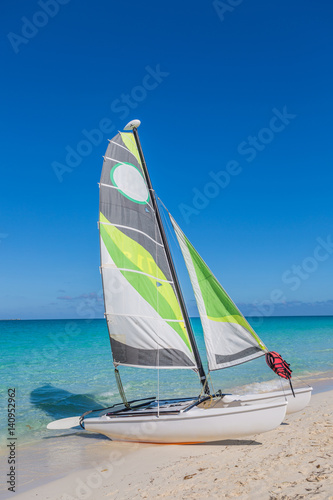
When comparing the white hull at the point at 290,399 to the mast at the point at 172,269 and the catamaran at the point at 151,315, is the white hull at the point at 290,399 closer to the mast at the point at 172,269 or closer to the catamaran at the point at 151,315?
the catamaran at the point at 151,315

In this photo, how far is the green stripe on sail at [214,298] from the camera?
7984 mm

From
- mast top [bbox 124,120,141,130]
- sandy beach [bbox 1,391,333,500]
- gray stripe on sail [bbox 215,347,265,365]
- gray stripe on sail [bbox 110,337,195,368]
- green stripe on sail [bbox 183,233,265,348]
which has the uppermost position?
mast top [bbox 124,120,141,130]

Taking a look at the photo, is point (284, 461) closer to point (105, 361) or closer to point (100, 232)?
point (100, 232)

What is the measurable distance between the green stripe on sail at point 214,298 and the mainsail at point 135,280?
818 millimetres

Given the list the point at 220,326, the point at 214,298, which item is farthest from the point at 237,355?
the point at 214,298

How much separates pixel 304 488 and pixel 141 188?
698cm

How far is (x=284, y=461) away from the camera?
17.5 feet

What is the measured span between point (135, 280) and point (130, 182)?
8.07 feet

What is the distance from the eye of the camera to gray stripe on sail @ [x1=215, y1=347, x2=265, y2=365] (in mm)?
7832

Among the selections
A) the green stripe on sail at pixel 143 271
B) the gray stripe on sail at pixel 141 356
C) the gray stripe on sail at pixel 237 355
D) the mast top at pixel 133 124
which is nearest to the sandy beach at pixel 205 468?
the gray stripe on sail at pixel 237 355

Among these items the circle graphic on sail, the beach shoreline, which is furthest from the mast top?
the beach shoreline

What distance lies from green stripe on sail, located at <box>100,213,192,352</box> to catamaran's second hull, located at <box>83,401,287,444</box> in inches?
73.2

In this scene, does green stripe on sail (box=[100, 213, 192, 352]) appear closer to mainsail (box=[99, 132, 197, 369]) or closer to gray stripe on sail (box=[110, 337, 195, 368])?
mainsail (box=[99, 132, 197, 369])

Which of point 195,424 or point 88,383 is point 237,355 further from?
point 88,383
